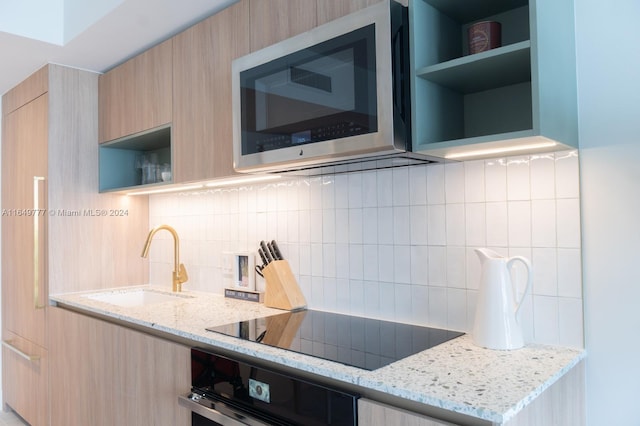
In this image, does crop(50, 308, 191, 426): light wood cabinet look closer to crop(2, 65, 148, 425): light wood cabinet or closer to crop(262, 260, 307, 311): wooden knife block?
crop(2, 65, 148, 425): light wood cabinet

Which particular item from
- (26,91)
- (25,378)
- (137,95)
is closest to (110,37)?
(137,95)

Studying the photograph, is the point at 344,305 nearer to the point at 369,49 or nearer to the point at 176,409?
the point at 176,409

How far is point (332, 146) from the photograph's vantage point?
1.54 meters

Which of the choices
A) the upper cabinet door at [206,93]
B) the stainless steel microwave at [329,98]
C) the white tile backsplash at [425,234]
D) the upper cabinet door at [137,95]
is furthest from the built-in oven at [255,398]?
the upper cabinet door at [137,95]

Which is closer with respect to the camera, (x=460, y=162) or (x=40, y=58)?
(x=460, y=162)

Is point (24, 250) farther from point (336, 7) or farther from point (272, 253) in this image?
point (336, 7)

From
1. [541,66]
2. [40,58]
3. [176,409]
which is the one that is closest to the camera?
[541,66]

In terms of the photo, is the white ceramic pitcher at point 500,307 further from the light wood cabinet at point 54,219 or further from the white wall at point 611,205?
the light wood cabinet at point 54,219

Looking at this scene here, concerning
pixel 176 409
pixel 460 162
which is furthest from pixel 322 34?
pixel 176 409

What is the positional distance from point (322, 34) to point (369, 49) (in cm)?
21

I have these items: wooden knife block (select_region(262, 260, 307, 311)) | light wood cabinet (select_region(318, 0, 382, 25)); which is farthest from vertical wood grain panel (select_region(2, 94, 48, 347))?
light wood cabinet (select_region(318, 0, 382, 25))

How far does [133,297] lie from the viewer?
9.45 feet

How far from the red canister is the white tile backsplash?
0.36 m

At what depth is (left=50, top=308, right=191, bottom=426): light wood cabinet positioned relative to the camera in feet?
5.98
